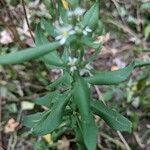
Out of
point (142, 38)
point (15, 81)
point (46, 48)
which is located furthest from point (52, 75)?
point (46, 48)

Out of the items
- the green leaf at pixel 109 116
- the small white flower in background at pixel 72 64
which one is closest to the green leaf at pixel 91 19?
the small white flower in background at pixel 72 64

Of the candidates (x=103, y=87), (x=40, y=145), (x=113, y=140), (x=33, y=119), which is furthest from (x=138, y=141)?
(x=33, y=119)

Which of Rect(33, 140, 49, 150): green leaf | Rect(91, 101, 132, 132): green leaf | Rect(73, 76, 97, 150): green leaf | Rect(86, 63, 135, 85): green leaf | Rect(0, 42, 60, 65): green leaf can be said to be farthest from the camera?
Rect(33, 140, 49, 150): green leaf

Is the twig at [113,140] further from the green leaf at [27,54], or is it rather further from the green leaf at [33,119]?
the green leaf at [27,54]

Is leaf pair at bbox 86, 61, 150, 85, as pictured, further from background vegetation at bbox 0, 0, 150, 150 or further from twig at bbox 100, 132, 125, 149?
twig at bbox 100, 132, 125, 149

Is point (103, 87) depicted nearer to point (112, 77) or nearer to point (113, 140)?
point (113, 140)

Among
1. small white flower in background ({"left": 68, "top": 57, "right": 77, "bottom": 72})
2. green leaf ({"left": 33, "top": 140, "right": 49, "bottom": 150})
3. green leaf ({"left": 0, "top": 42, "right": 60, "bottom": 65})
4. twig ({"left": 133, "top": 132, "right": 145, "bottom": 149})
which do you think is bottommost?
twig ({"left": 133, "top": 132, "right": 145, "bottom": 149})

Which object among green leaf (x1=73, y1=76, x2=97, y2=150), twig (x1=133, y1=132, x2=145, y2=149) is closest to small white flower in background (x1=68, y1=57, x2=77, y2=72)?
green leaf (x1=73, y1=76, x2=97, y2=150)

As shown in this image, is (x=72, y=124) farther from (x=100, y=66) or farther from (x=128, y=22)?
(x=128, y=22)
